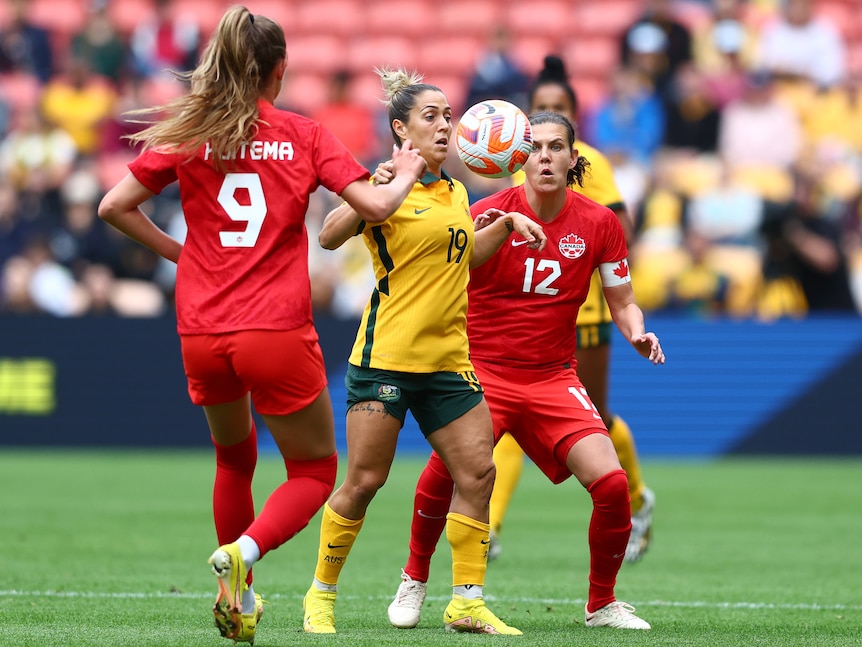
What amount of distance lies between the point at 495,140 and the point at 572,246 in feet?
2.29

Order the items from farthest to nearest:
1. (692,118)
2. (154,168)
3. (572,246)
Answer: (692,118)
(572,246)
(154,168)

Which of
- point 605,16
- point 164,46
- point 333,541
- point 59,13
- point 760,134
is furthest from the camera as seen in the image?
point 59,13

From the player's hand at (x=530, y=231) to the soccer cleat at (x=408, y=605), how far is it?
1.50 metres

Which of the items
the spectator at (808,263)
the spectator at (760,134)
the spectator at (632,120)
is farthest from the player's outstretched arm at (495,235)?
the spectator at (632,120)

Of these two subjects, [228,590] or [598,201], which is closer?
[228,590]

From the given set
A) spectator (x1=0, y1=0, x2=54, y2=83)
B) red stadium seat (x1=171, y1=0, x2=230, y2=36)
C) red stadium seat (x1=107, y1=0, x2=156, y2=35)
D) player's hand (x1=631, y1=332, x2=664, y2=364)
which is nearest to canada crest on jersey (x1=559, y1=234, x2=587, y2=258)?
player's hand (x1=631, y1=332, x2=664, y2=364)

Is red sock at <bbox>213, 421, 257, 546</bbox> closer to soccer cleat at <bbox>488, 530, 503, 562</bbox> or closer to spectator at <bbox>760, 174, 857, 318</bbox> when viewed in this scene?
soccer cleat at <bbox>488, 530, 503, 562</bbox>

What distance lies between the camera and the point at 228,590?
4.88m

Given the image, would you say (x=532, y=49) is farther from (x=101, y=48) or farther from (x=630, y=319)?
(x=630, y=319)

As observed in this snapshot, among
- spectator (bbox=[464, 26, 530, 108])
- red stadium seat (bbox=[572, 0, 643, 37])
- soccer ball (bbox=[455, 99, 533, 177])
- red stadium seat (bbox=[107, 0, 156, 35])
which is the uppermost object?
red stadium seat (bbox=[572, 0, 643, 37])

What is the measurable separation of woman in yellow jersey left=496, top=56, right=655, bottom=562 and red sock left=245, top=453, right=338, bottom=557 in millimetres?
2569

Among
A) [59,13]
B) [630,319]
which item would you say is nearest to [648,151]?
[59,13]

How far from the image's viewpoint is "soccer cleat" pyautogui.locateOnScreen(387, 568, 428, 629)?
589 centimetres

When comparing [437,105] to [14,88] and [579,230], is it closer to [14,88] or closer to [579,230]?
[579,230]
